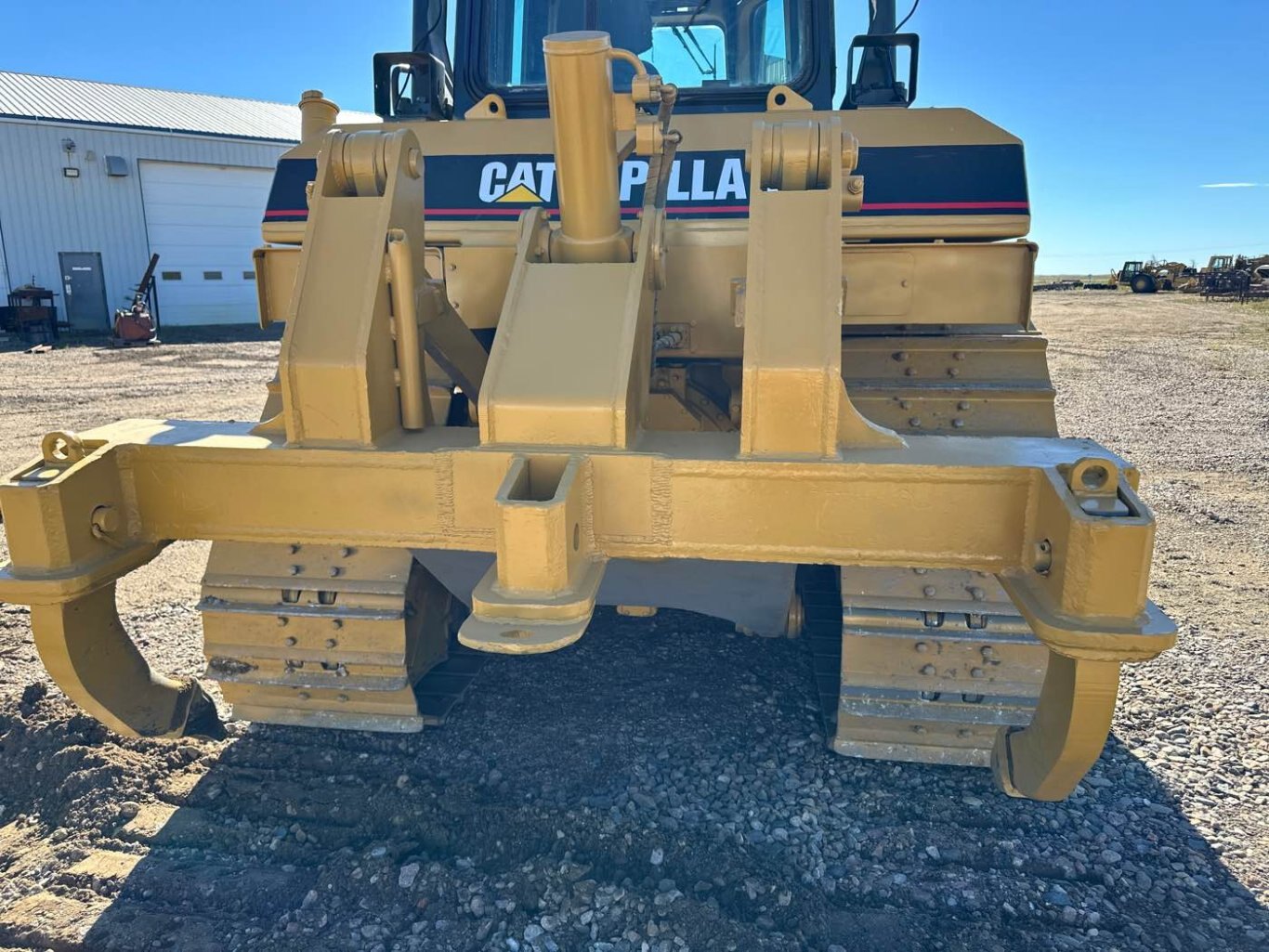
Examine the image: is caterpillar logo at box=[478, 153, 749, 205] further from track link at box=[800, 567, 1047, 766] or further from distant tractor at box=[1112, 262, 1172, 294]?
distant tractor at box=[1112, 262, 1172, 294]

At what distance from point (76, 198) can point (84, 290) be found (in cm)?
228

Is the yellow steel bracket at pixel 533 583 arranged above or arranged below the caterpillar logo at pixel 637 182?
below

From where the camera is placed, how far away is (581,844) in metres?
2.66

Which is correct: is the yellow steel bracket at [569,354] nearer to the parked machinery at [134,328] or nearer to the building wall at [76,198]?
the parked machinery at [134,328]

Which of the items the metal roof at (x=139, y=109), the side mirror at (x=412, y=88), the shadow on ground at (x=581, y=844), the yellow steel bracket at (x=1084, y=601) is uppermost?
the metal roof at (x=139, y=109)

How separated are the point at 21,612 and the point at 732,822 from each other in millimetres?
3540

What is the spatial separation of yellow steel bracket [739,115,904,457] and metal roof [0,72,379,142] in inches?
980

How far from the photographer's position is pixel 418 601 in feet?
10.4

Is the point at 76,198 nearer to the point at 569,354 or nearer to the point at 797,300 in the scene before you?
the point at 569,354

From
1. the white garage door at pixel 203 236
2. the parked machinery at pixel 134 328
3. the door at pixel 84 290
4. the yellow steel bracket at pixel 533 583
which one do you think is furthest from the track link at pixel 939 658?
the white garage door at pixel 203 236

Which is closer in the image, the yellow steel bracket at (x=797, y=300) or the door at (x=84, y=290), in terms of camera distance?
the yellow steel bracket at (x=797, y=300)

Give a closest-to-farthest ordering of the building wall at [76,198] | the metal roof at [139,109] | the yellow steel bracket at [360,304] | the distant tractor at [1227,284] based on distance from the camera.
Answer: the yellow steel bracket at [360,304] < the building wall at [76,198] < the metal roof at [139,109] < the distant tractor at [1227,284]

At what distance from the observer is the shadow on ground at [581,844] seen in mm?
2344

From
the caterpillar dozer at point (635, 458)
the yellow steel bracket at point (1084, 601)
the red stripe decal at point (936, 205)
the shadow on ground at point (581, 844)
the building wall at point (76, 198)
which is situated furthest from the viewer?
the building wall at point (76, 198)
